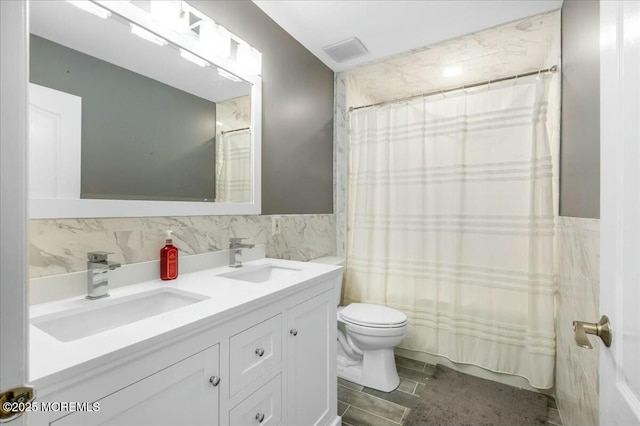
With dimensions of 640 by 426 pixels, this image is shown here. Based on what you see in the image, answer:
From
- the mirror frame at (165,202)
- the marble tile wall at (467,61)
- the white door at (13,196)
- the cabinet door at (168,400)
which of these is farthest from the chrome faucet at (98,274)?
the marble tile wall at (467,61)

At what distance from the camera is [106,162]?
43.3 inches

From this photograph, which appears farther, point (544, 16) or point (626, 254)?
point (544, 16)

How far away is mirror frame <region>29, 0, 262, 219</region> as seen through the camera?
0.97 meters

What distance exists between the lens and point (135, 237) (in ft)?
3.90

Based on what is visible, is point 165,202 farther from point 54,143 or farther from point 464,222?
point 464,222

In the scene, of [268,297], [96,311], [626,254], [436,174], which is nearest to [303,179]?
[436,174]

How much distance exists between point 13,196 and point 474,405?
7.21 feet

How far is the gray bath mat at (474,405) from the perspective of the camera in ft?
5.28

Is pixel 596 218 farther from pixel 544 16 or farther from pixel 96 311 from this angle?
pixel 96 311

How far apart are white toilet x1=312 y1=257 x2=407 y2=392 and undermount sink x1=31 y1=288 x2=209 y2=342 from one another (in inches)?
37.4

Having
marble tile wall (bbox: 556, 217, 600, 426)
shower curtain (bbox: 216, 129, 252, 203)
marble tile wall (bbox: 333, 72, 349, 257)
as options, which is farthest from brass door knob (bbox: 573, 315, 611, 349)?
marble tile wall (bbox: 333, 72, 349, 257)

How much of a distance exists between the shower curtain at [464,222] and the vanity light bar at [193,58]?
4.48 feet

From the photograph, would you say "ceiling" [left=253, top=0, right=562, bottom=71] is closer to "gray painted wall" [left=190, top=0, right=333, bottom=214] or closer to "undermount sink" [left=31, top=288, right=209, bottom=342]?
"gray painted wall" [left=190, top=0, right=333, bottom=214]

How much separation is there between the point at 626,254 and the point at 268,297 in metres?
0.92
